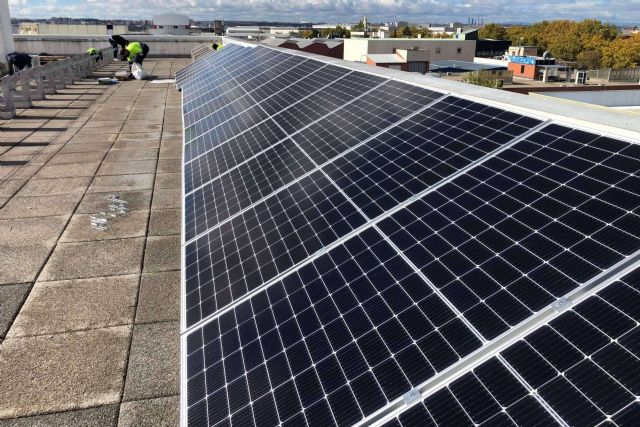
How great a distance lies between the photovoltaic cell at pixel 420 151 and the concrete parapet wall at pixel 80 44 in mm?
72843

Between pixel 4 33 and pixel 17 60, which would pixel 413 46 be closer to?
pixel 4 33

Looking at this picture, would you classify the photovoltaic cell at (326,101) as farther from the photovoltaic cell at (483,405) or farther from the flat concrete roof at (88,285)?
the photovoltaic cell at (483,405)

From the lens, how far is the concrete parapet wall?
248 ft

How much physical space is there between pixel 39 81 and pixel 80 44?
147ft

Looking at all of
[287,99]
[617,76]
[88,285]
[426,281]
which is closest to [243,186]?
[88,285]

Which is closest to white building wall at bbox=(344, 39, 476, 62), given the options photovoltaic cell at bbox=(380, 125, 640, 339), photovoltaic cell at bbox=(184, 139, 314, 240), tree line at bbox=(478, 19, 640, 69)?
tree line at bbox=(478, 19, 640, 69)

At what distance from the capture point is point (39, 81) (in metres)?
38.1

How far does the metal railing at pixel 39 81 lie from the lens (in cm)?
3186

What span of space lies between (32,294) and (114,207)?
585 cm

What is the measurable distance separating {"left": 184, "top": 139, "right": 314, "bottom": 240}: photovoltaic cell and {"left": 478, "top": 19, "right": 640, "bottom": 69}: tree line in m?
124

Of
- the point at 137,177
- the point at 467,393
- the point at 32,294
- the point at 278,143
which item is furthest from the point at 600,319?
the point at 137,177

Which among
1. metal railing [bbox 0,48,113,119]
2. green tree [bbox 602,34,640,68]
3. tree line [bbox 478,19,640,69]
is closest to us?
metal railing [bbox 0,48,113,119]

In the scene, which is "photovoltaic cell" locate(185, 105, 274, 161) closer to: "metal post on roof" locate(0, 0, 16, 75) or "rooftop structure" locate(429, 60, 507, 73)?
"metal post on roof" locate(0, 0, 16, 75)

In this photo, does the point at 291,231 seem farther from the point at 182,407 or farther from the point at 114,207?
the point at 114,207
